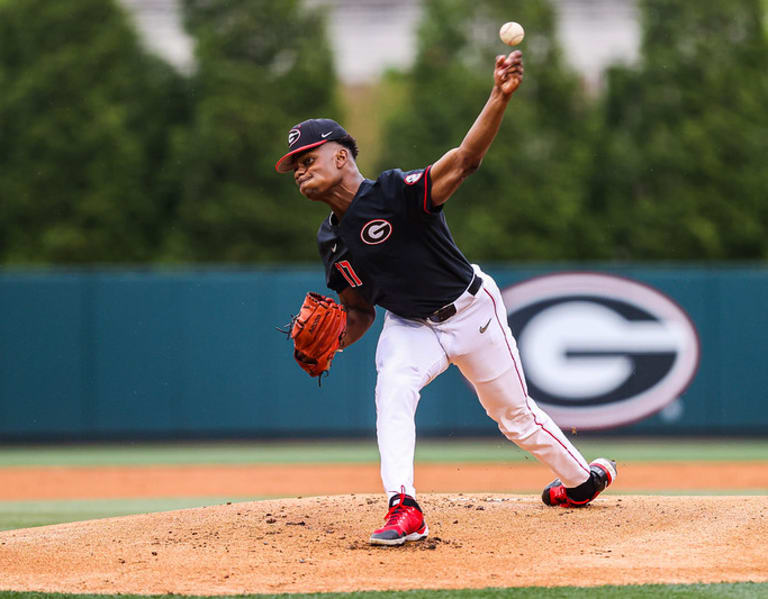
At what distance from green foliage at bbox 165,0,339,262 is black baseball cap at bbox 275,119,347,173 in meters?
15.8

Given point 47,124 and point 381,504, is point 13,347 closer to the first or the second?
point 381,504

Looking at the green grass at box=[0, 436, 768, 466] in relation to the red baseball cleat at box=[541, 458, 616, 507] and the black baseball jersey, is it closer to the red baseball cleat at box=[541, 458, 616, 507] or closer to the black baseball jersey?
the red baseball cleat at box=[541, 458, 616, 507]

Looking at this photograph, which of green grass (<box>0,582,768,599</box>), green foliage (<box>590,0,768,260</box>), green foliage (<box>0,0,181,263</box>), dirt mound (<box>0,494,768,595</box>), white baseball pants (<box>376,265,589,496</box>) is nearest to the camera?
green grass (<box>0,582,768,599</box>)

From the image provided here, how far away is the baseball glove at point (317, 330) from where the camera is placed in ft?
15.0

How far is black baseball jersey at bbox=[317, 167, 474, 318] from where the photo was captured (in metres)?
4.34

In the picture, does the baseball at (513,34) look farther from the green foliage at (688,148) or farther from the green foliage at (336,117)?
the green foliage at (688,148)

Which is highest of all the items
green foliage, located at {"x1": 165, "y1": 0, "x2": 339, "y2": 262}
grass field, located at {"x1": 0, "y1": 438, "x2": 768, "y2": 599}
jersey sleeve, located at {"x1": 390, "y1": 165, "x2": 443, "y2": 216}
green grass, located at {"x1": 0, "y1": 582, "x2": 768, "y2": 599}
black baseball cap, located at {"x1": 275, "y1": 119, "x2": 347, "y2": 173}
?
green foliage, located at {"x1": 165, "y1": 0, "x2": 339, "y2": 262}

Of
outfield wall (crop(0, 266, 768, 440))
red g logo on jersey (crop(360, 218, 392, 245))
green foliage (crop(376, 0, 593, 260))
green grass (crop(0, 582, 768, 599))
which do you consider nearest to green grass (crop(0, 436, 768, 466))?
outfield wall (crop(0, 266, 768, 440))

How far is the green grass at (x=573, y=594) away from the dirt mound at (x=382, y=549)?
8 cm

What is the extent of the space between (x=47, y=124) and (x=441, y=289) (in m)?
17.9

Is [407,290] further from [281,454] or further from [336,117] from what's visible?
[336,117]

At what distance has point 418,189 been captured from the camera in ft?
14.0

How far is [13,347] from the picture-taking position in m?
11.0

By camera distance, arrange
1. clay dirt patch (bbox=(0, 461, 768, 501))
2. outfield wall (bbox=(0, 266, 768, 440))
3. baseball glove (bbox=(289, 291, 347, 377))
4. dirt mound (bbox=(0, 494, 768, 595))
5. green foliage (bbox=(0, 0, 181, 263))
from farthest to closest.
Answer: green foliage (bbox=(0, 0, 181, 263)) < outfield wall (bbox=(0, 266, 768, 440)) < clay dirt patch (bbox=(0, 461, 768, 501)) < baseball glove (bbox=(289, 291, 347, 377)) < dirt mound (bbox=(0, 494, 768, 595))
